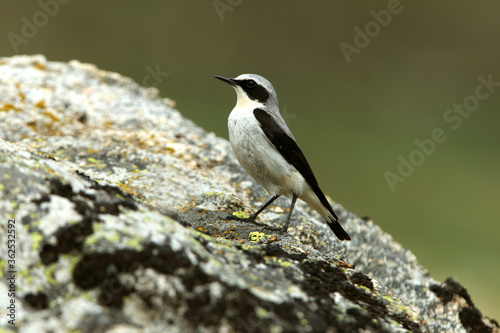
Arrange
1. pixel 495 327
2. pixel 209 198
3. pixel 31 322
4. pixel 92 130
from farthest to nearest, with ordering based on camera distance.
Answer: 1. pixel 92 130
2. pixel 209 198
3. pixel 495 327
4. pixel 31 322

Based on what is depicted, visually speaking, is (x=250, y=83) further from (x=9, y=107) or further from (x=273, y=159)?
(x=9, y=107)

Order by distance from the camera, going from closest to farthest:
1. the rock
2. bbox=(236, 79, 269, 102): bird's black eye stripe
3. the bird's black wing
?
the rock → the bird's black wing → bbox=(236, 79, 269, 102): bird's black eye stripe

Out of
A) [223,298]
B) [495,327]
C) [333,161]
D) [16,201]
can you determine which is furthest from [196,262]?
[333,161]

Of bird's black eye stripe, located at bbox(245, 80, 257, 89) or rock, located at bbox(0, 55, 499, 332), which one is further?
bird's black eye stripe, located at bbox(245, 80, 257, 89)

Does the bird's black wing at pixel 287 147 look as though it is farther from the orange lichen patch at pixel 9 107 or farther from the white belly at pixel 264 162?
the orange lichen patch at pixel 9 107

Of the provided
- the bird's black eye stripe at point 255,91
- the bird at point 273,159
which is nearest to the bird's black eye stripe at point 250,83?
the bird's black eye stripe at point 255,91

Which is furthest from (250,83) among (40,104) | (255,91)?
(40,104)

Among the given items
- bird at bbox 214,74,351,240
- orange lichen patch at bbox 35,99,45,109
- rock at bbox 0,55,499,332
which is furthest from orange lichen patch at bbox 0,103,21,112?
bird at bbox 214,74,351,240

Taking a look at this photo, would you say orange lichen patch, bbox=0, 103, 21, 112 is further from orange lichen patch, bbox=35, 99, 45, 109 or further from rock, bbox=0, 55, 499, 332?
rock, bbox=0, 55, 499, 332

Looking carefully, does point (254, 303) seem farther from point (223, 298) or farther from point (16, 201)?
point (16, 201)
